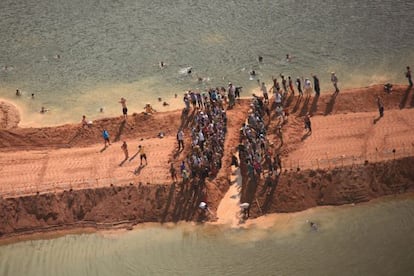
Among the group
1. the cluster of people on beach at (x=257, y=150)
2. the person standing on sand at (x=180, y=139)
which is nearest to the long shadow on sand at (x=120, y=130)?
the person standing on sand at (x=180, y=139)

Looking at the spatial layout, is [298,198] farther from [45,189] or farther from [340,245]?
[45,189]

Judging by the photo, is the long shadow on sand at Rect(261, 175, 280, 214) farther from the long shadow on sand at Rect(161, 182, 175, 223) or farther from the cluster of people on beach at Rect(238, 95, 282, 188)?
the long shadow on sand at Rect(161, 182, 175, 223)

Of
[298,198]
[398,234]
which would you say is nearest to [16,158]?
[298,198]

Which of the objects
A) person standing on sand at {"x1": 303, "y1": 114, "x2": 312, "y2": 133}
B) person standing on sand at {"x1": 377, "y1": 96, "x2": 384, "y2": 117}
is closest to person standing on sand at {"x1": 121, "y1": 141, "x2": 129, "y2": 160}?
person standing on sand at {"x1": 303, "y1": 114, "x2": 312, "y2": 133}

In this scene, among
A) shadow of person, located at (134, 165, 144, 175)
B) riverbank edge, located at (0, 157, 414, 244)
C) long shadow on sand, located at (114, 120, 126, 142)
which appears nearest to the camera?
riverbank edge, located at (0, 157, 414, 244)

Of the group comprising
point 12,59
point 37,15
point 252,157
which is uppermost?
point 37,15

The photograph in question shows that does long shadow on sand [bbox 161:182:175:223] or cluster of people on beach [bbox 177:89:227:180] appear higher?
cluster of people on beach [bbox 177:89:227:180]

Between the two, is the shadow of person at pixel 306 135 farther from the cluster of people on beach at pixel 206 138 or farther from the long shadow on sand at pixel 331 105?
the cluster of people on beach at pixel 206 138
